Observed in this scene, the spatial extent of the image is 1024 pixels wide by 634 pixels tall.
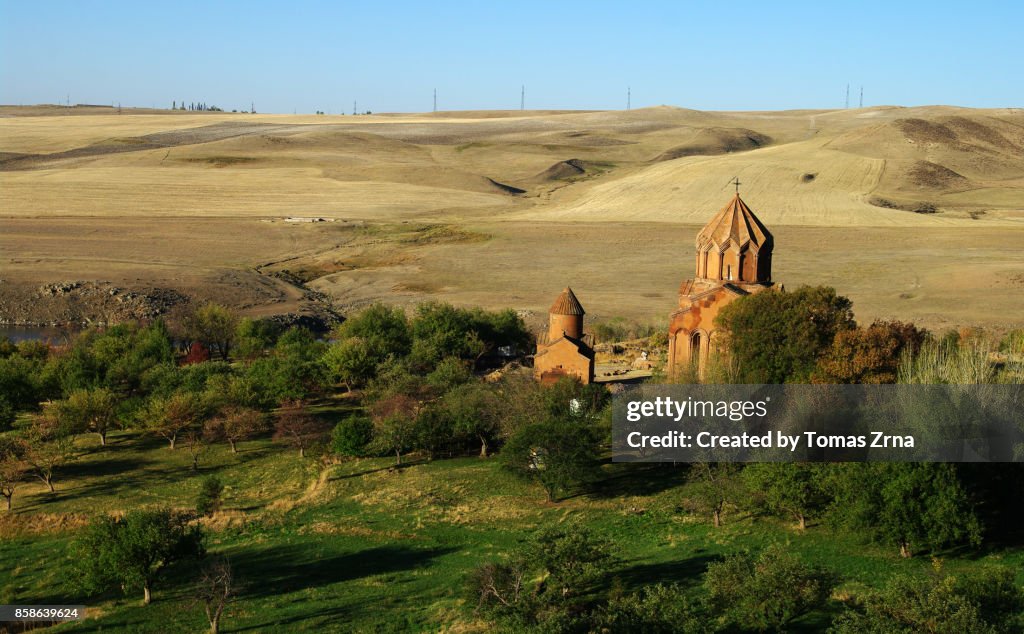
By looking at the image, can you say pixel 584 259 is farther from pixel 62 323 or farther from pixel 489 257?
pixel 62 323

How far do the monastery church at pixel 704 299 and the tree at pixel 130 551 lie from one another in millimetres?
17961

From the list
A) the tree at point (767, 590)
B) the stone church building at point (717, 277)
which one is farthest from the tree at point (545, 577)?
the stone church building at point (717, 277)

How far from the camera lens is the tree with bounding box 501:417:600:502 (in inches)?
1229

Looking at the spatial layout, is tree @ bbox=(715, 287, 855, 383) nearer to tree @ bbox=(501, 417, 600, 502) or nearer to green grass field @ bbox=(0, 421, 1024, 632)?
green grass field @ bbox=(0, 421, 1024, 632)

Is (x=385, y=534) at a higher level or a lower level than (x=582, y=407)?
lower

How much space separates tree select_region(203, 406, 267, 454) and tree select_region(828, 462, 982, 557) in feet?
73.4

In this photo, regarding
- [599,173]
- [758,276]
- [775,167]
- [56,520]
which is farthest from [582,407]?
[599,173]

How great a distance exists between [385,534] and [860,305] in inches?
1713

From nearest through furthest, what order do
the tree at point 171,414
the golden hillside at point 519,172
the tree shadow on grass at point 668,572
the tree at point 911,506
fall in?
the tree shadow on grass at point 668,572
the tree at point 911,506
the tree at point 171,414
the golden hillside at point 519,172

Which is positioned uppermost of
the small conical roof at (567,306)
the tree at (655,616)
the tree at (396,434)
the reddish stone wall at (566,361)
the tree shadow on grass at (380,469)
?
the small conical roof at (567,306)

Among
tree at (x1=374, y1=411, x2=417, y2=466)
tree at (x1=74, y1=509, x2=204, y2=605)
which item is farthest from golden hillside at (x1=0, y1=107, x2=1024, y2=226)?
tree at (x1=74, y1=509, x2=204, y2=605)

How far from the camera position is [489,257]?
8119cm

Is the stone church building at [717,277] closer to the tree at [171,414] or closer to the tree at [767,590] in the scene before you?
the tree at [767,590]

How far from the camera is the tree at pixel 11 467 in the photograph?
33150 millimetres
